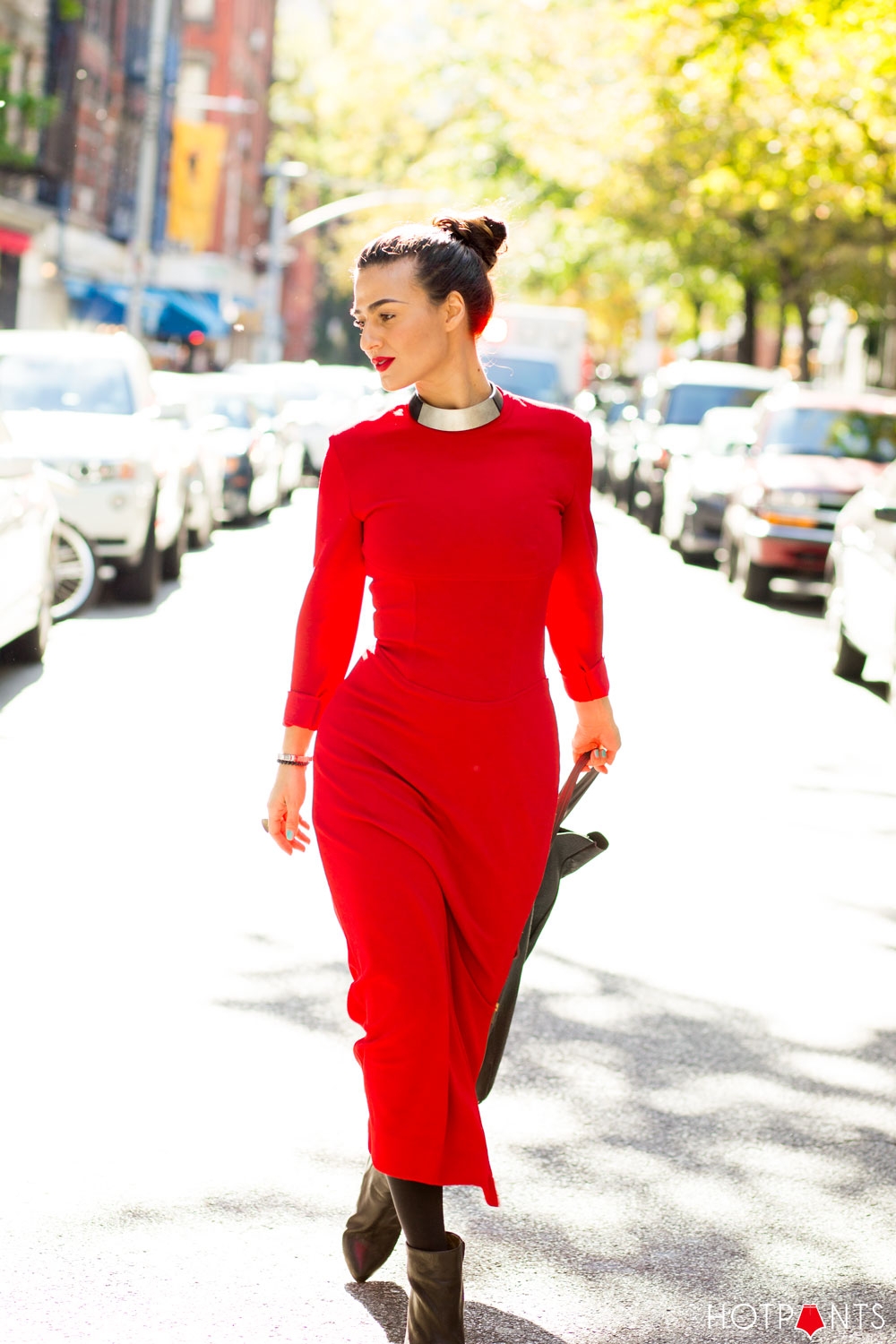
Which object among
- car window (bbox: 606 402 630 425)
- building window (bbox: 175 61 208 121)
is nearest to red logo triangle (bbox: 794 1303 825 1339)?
car window (bbox: 606 402 630 425)

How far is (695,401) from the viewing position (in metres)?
26.2

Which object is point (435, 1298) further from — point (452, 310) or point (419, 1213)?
point (452, 310)

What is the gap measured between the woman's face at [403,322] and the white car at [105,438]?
34.0ft

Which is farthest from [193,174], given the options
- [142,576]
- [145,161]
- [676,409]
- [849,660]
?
[849,660]

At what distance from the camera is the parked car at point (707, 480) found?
67.8ft

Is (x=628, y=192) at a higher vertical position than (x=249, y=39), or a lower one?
lower

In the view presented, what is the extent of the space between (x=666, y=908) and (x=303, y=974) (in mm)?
1466

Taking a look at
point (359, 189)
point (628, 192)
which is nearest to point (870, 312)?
point (628, 192)

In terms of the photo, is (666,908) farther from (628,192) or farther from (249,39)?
(249,39)

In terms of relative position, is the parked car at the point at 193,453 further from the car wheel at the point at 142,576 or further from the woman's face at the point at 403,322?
the woman's face at the point at 403,322

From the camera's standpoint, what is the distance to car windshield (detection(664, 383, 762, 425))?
2605 centimetres

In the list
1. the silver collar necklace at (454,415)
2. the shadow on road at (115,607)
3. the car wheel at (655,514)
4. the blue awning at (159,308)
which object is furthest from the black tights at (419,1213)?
the blue awning at (159,308)

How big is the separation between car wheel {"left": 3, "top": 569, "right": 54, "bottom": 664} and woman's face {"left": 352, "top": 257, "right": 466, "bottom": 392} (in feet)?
26.6

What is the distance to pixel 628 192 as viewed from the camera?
124 ft
